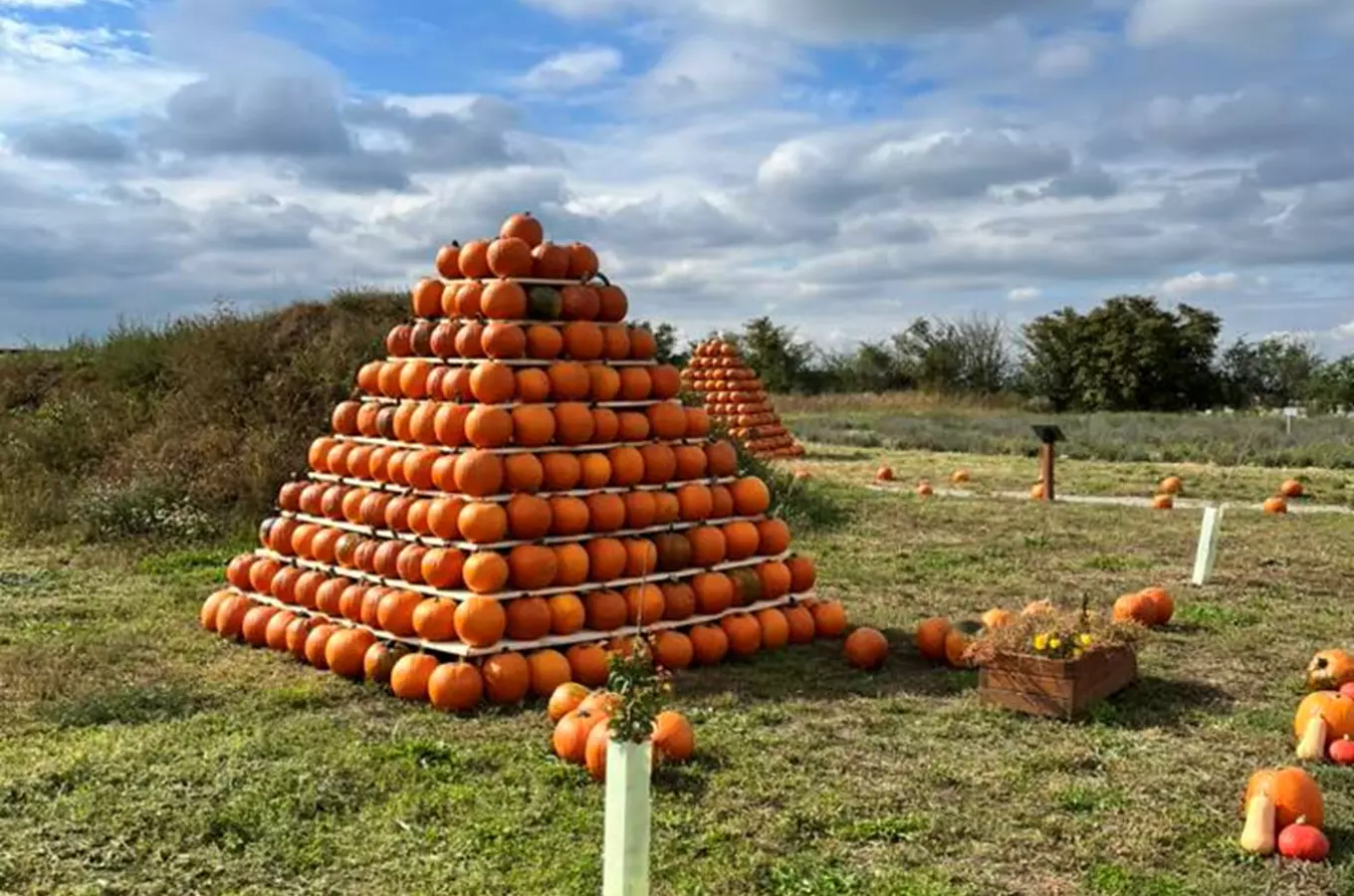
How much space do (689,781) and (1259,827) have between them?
88.0 inches

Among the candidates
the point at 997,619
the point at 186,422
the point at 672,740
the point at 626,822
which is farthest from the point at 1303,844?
the point at 186,422

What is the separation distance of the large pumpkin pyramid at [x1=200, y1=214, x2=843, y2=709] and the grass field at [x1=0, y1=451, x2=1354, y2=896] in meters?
0.30

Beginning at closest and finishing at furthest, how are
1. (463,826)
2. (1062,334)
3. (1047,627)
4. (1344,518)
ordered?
(463,826) → (1047,627) → (1344,518) → (1062,334)

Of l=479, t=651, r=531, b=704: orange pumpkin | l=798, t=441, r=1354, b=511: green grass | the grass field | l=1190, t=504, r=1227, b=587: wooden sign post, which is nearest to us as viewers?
the grass field

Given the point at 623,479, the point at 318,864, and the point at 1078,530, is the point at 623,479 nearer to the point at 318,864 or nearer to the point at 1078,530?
the point at 318,864

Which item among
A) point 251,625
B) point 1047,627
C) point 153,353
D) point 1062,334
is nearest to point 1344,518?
point 1047,627

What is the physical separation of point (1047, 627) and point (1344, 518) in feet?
37.3

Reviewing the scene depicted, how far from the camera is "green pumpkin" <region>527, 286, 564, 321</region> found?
7730 millimetres

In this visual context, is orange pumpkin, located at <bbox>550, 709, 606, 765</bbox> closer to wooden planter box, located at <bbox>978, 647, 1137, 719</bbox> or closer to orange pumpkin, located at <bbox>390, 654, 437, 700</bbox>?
orange pumpkin, located at <bbox>390, 654, 437, 700</bbox>

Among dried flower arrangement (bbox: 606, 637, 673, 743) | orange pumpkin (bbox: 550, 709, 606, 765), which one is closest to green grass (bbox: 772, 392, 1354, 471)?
Answer: orange pumpkin (bbox: 550, 709, 606, 765)

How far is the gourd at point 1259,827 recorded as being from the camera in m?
4.71

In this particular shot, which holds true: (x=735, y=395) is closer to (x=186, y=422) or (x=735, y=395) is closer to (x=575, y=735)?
(x=186, y=422)

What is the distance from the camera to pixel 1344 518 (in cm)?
1617

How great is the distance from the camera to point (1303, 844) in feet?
15.2
